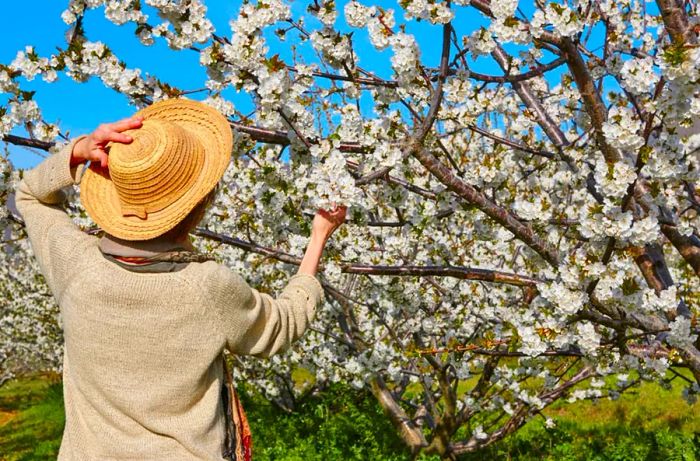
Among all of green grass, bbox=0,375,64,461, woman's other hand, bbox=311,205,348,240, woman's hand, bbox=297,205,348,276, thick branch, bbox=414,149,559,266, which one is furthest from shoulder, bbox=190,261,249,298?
green grass, bbox=0,375,64,461

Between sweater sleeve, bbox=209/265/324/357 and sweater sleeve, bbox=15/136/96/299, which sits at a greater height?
sweater sleeve, bbox=15/136/96/299

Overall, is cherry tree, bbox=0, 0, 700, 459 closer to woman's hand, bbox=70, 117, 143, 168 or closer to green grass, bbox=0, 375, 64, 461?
woman's hand, bbox=70, 117, 143, 168

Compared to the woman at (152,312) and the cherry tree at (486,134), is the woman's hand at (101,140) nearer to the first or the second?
the woman at (152,312)

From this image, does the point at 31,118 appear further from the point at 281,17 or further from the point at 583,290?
the point at 583,290

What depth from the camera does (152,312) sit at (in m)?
2.01

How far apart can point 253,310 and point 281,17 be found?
1.55 metres

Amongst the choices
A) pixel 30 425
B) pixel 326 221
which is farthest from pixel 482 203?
pixel 30 425

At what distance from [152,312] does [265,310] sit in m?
0.34

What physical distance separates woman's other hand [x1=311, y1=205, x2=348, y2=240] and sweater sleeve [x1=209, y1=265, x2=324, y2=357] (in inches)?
7.5

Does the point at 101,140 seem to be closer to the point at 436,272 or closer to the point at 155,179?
the point at 155,179

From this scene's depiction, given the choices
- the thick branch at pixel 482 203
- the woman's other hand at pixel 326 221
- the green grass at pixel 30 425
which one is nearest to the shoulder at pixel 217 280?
the woman's other hand at pixel 326 221

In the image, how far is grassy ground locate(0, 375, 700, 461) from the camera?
6902mm

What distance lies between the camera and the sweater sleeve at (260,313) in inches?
79.9

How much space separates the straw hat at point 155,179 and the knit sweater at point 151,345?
0.13m
